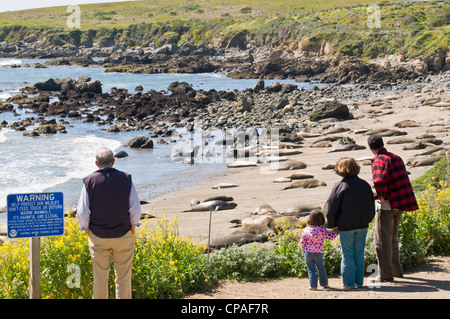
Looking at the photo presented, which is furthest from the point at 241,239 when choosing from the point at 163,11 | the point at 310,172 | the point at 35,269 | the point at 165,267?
the point at 163,11

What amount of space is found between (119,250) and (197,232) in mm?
7317

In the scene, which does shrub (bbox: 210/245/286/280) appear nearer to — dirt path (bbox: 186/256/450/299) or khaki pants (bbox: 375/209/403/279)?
dirt path (bbox: 186/256/450/299)

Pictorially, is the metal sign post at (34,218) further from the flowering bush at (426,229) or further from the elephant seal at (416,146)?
the elephant seal at (416,146)

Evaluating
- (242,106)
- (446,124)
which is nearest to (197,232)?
(446,124)

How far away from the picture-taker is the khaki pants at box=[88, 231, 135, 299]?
6230 millimetres

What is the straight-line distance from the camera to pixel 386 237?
7625 millimetres

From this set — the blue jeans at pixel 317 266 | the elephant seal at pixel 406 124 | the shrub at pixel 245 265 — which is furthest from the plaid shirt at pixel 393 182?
the elephant seal at pixel 406 124

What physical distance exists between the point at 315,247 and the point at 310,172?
1388 cm

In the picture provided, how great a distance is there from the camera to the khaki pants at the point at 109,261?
6230mm

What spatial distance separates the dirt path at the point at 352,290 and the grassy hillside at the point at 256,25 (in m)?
57.8

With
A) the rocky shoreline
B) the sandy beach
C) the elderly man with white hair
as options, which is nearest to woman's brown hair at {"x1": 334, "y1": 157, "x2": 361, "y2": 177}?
the elderly man with white hair

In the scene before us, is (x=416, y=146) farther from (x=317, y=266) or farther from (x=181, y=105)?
(x=181, y=105)

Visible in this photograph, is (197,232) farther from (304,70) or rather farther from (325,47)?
(325,47)

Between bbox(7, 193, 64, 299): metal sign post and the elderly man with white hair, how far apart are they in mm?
268
